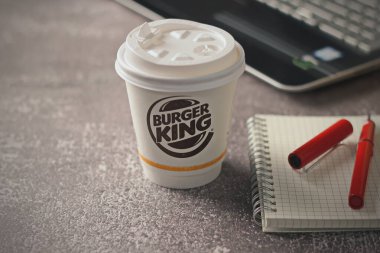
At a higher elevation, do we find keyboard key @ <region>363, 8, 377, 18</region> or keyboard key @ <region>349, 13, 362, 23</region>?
keyboard key @ <region>363, 8, 377, 18</region>

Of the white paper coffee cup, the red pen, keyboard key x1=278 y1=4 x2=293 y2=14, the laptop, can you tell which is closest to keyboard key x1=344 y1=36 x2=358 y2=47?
the laptop

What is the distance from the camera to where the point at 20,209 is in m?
0.65

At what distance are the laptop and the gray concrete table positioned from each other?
3 centimetres

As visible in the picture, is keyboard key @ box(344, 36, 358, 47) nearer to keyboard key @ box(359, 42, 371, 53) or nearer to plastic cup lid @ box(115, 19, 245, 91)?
keyboard key @ box(359, 42, 371, 53)

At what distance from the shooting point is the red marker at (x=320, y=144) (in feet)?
2.20

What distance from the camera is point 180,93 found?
1.94ft

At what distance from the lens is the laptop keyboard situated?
3.02ft

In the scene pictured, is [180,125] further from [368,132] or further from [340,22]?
[340,22]

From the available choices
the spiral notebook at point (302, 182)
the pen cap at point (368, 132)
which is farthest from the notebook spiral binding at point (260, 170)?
the pen cap at point (368, 132)

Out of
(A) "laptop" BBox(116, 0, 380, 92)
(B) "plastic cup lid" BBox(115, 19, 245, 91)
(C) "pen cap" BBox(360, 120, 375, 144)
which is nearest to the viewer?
(B) "plastic cup lid" BBox(115, 19, 245, 91)

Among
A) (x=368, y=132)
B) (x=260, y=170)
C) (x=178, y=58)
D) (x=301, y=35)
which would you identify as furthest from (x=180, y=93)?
(x=301, y=35)

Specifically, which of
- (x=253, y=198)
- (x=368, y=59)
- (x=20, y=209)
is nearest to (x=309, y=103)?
(x=368, y=59)

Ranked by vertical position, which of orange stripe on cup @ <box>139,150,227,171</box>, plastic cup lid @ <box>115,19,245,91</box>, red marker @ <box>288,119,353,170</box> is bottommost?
orange stripe on cup @ <box>139,150,227,171</box>

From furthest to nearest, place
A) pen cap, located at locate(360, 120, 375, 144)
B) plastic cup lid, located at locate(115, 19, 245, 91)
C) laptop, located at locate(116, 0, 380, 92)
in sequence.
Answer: laptop, located at locate(116, 0, 380, 92) < pen cap, located at locate(360, 120, 375, 144) < plastic cup lid, located at locate(115, 19, 245, 91)
